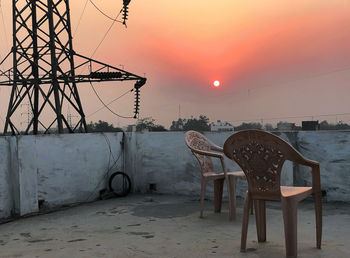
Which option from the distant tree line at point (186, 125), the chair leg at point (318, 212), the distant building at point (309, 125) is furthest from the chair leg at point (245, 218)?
the distant building at point (309, 125)

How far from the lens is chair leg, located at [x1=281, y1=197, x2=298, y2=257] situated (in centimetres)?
268

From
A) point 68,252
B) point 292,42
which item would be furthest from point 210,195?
point 292,42

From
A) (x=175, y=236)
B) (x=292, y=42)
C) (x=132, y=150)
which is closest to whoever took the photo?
(x=175, y=236)

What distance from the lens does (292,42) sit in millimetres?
12711

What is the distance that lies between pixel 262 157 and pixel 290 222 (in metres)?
0.51

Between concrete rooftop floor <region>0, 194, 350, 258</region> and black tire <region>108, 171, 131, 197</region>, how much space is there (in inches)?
36.8

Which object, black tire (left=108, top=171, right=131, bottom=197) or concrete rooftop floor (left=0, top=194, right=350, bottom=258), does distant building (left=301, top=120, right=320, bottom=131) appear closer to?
concrete rooftop floor (left=0, top=194, right=350, bottom=258)

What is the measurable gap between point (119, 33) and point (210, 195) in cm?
930

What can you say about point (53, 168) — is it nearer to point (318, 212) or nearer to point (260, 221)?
point (260, 221)

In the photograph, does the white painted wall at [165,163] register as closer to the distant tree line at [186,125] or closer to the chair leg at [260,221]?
the distant tree line at [186,125]

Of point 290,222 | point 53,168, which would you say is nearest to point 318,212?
point 290,222

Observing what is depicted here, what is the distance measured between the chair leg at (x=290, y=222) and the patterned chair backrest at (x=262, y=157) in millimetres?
91

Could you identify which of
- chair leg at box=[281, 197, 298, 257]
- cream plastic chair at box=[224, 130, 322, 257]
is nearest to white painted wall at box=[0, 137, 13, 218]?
cream plastic chair at box=[224, 130, 322, 257]

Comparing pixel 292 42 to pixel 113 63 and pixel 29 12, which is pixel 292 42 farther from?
pixel 29 12
